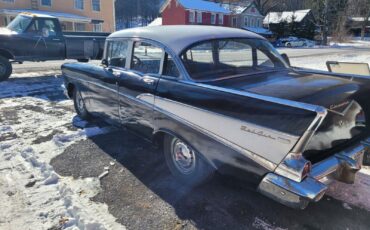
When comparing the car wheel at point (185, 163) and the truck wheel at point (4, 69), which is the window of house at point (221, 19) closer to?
the truck wheel at point (4, 69)

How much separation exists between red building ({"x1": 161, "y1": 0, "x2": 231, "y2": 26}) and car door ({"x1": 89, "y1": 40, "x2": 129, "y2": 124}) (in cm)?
3808

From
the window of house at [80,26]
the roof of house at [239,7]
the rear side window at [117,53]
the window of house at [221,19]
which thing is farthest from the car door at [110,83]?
the roof of house at [239,7]

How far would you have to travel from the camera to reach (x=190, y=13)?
4194cm

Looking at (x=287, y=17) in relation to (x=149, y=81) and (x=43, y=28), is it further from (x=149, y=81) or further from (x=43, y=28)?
(x=149, y=81)

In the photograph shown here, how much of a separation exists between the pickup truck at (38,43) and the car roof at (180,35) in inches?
294

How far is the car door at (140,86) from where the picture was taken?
3710mm

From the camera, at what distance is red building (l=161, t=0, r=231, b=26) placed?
41.5 m

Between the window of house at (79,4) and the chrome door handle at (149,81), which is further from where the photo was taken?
the window of house at (79,4)

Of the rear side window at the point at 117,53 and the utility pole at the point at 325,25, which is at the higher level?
the utility pole at the point at 325,25

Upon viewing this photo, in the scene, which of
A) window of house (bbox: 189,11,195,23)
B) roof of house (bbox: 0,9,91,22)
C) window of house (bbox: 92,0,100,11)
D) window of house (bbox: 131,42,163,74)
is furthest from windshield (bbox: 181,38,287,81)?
window of house (bbox: 189,11,195,23)

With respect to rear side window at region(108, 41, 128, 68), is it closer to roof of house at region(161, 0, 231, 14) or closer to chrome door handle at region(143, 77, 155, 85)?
chrome door handle at region(143, 77, 155, 85)

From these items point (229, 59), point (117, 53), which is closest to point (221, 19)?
point (117, 53)

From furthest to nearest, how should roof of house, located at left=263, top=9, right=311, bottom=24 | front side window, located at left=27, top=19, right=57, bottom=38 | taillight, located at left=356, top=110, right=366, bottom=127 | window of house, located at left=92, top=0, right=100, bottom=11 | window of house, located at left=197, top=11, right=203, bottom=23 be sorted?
roof of house, located at left=263, top=9, right=311, bottom=24
window of house, located at left=197, top=11, right=203, bottom=23
window of house, located at left=92, top=0, right=100, bottom=11
front side window, located at left=27, top=19, right=57, bottom=38
taillight, located at left=356, top=110, right=366, bottom=127

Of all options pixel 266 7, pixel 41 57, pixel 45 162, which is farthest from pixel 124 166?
pixel 266 7
